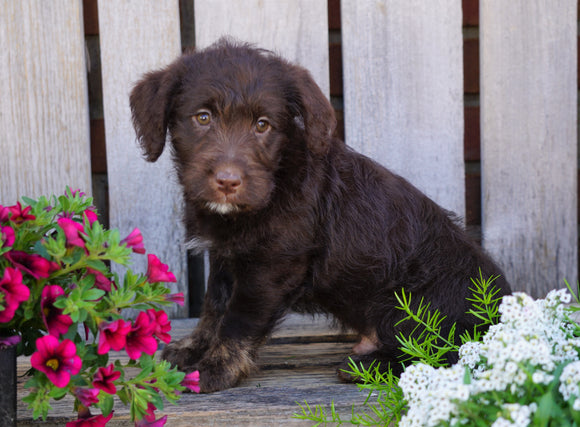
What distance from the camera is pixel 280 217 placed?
264 centimetres

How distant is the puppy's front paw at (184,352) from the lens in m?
2.76

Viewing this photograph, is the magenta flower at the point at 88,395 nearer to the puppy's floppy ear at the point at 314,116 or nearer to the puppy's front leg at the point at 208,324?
the puppy's front leg at the point at 208,324

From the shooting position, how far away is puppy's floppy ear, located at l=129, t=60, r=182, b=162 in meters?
2.66

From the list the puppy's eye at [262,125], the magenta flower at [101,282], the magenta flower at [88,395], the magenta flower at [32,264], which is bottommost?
the magenta flower at [88,395]

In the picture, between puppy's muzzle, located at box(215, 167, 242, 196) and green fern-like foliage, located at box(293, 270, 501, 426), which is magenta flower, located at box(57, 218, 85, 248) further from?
green fern-like foliage, located at box(293, 270, 501, 426)

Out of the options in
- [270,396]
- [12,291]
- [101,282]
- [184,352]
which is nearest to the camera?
[12,291]

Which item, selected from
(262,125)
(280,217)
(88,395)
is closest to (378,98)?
(262,125)

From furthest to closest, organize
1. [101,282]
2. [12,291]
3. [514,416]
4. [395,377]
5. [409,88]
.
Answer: [409,88] → [395,377] → [101,282] → [12,291] → [514,416]

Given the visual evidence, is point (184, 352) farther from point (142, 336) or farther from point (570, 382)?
point (570, 382)

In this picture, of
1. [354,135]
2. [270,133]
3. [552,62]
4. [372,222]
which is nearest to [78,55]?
[270,133]

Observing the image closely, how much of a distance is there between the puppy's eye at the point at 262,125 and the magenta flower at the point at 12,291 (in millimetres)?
1169

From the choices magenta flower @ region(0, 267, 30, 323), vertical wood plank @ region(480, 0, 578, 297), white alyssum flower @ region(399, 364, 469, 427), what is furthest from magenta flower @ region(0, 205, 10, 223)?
vertical wood plank @ region(480, 0, 578, 297)

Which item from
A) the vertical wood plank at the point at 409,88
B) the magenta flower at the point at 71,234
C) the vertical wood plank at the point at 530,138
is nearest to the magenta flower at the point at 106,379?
the magenta flower at the point at 71,234

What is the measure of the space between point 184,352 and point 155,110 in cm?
109
